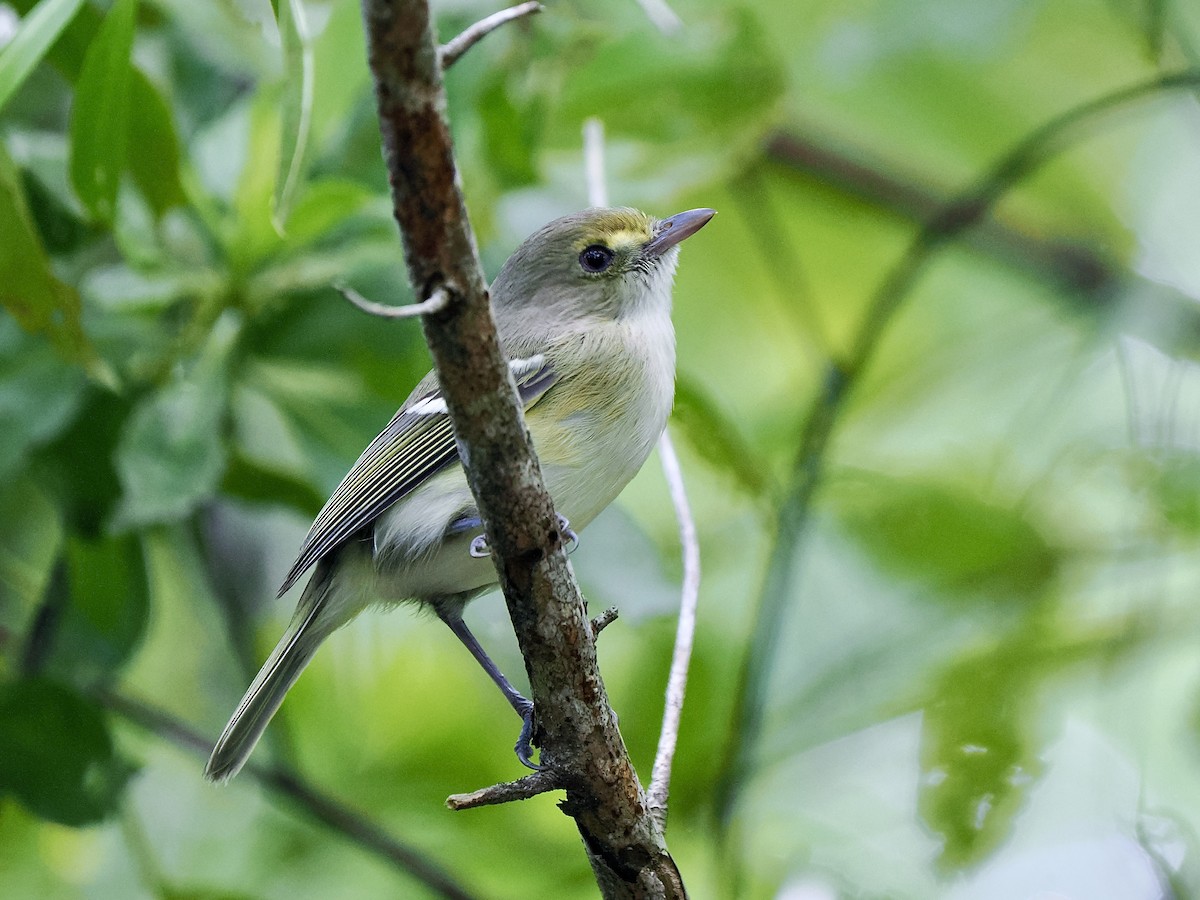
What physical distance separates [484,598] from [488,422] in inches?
60.5

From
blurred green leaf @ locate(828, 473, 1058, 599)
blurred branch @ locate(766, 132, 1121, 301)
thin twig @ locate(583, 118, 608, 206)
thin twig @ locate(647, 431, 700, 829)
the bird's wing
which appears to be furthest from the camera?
blurred branch @ locate(766, 132, 1121, 301)

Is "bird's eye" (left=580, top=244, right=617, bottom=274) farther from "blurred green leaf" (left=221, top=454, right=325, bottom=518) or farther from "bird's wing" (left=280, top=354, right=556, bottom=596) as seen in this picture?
"blurred green leaf" (left=221, top=454, right=325, bottom=518)

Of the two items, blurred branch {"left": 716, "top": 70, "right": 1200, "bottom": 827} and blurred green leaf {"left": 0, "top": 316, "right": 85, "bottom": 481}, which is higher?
blurred green leaf {"left": 0, "top": 316, "right": 85, "bottom": 481}

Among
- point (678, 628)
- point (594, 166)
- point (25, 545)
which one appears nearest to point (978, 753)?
point (678, 628)

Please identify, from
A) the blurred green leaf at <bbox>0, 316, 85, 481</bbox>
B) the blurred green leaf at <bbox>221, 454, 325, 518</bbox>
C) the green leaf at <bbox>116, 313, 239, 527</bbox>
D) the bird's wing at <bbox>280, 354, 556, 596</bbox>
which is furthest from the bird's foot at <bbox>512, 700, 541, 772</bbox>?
the blurred green leaf at <bbox>0, 316, 85, 481</bbox>

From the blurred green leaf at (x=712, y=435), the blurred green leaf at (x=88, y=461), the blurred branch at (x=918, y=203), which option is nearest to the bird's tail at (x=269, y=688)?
the blurred green leaf at (x=88, y=461)

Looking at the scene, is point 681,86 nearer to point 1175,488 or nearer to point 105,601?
point 1175,488

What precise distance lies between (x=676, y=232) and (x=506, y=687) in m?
1.28

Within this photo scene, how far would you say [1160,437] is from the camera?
10.9 ft

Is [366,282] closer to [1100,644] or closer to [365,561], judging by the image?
[365,561]

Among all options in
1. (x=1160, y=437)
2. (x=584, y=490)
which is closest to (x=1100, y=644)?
(x=1160, y=437)

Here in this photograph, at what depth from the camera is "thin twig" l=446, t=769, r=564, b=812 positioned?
1.94 metres

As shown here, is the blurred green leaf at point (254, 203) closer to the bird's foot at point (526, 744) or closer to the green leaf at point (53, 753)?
the green leaf at point (53, 753)

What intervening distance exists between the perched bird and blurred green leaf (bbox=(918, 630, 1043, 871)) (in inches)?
36.4
